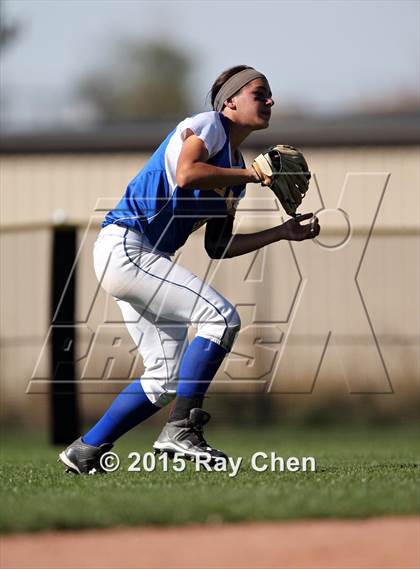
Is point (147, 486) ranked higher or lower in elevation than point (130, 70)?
lower

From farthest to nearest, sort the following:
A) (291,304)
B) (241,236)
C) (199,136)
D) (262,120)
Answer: (291,304)
(241,236)
(262,120)
(199,136)

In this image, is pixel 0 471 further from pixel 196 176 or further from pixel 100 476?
pixel 196 176

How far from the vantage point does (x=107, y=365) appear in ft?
39.3

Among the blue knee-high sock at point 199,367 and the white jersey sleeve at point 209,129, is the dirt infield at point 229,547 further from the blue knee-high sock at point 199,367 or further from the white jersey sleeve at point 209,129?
the white jersey sleeve at point 209,129

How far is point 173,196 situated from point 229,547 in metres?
2.16

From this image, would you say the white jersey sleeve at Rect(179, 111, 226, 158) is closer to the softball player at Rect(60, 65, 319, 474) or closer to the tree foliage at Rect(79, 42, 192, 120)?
the softball player at Rect(60, 65, 319, 474)

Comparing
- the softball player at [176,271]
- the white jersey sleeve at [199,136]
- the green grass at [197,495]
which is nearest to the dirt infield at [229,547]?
the green grass at [197,495]

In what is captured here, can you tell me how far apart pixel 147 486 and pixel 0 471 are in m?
1.58

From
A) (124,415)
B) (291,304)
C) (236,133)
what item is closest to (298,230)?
(236,133)

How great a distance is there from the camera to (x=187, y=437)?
5.88m

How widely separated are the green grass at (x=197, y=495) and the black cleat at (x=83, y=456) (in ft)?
0.24

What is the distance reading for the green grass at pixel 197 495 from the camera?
15.2ft

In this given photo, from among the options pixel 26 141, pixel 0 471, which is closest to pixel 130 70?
pixel 26 141

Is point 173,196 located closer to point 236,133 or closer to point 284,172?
point 236,133
